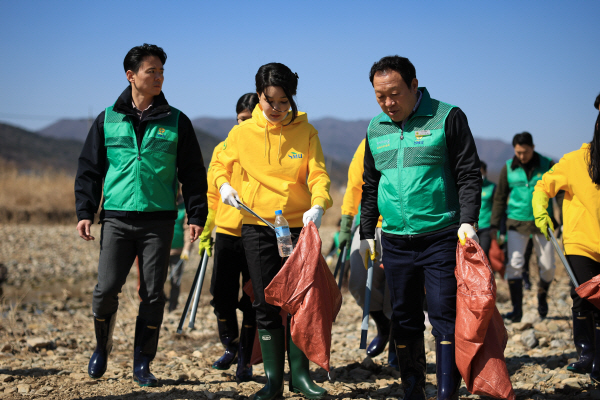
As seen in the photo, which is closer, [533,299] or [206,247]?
[206,247]

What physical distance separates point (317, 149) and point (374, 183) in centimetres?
43

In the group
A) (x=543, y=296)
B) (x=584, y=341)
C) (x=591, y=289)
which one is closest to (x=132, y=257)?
(x=591, y=289)

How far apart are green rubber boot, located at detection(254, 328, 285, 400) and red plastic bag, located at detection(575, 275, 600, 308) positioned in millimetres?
2018

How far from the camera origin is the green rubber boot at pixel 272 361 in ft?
11.5

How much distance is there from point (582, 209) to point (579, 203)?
0.19 ft

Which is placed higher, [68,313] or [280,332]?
[280,332]

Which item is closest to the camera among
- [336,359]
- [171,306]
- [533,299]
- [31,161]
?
[336,359]

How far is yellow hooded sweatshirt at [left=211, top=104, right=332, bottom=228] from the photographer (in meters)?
3.53

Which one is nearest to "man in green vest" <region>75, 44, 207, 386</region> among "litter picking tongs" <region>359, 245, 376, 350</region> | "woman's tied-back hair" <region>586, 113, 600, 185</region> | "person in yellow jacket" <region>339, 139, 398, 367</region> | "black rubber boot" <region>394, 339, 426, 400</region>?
"litter picking tongs" <region>359, 245, 376, 350</region>

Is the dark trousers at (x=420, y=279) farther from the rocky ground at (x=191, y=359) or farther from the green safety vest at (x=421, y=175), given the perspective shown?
the rocky ground at (x=191, y=359)

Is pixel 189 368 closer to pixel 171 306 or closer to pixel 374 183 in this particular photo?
pixel 374 183

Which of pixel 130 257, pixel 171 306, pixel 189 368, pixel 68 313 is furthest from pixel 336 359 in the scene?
pixel 68 313

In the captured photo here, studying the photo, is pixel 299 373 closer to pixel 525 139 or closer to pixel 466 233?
pixel 466 233

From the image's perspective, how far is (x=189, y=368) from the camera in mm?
4672
